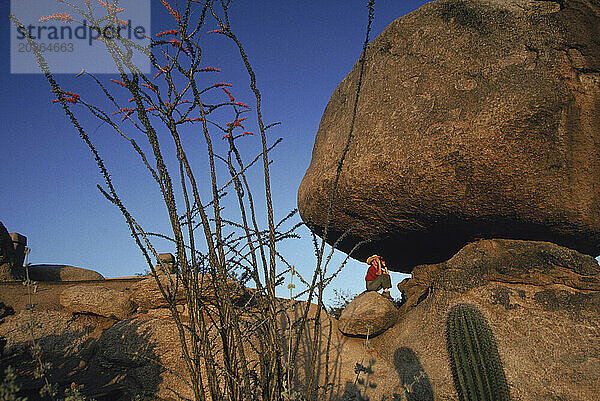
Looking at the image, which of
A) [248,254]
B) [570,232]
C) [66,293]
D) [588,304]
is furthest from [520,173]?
[66,293]

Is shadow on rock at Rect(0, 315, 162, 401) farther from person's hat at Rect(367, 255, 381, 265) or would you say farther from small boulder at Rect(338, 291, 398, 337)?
person's hat at Rect(367, 255, 381, 265)

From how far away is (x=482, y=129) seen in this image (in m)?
4.53

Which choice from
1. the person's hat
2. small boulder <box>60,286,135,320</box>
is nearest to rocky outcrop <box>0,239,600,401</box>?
small boulder <box>60,286,135,320</box>

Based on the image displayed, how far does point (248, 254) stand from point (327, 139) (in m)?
4.38

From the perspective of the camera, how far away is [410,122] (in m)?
5.02

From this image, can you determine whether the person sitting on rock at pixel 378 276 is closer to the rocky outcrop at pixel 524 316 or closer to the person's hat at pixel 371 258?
the person's hat at pixel 371 258

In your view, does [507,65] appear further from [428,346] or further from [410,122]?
[428,346]

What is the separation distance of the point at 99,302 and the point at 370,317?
3927mm

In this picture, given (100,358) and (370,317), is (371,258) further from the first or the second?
(100,358)

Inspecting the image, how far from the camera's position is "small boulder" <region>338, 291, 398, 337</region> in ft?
19.1

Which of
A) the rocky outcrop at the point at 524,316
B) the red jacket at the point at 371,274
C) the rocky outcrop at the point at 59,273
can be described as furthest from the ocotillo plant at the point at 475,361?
the rocky outcrop at the point at 59,273

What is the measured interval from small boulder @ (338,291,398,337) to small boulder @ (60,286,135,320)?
320 cm

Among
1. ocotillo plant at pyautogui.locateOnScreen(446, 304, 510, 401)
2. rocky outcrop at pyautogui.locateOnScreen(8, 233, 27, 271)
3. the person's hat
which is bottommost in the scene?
ocotillo plant at pyautogui.locateOnScreen(446, 304, 510, 401)

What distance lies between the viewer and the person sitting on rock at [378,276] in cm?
654
